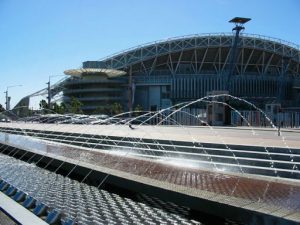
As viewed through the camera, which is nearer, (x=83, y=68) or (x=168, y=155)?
(x=168, y=155)

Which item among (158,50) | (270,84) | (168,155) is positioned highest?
(158,50)

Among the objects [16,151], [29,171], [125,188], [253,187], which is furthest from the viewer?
[16,151]

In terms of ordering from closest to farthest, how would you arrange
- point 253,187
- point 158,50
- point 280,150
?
point 253,187 < point 280,150 < point 158,50

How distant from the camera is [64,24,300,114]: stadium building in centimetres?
8756

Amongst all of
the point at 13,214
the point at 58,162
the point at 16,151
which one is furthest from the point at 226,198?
the point at 16,151

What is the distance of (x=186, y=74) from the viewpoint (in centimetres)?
8988

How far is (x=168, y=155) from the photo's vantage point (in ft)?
38.6

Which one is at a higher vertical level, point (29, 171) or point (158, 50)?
point (158, 50)

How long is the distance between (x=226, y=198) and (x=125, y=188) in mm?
1816

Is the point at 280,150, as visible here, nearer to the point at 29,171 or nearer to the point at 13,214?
the point at 29,171

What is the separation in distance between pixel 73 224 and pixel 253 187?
2.60 meters

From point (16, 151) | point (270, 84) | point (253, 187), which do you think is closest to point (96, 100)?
point (270, 84)

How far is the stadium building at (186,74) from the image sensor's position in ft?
287

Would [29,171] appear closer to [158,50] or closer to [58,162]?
[58,162]
